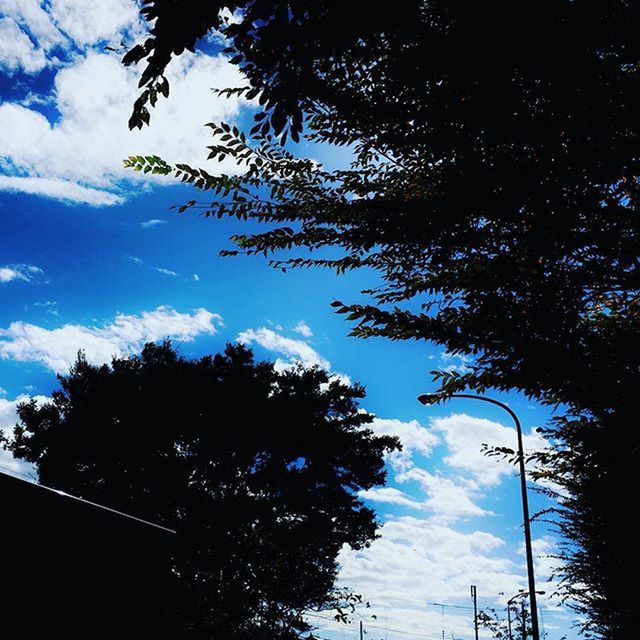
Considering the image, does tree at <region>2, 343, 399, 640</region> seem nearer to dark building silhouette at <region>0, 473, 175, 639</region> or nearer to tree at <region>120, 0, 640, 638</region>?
dark building silhouette at <region>0, 473, 175, 639</region>

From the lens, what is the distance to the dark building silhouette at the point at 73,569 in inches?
248

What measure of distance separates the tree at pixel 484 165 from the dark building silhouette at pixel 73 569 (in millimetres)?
5584

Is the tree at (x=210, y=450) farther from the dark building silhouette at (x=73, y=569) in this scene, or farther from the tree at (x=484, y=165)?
the tree at (x=484, y=165)

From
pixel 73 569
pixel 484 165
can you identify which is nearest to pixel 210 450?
pixel 73 569

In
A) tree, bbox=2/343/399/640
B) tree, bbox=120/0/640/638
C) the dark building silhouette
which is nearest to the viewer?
tree, bbox=120/0/640/638

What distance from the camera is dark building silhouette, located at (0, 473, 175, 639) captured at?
630 cm

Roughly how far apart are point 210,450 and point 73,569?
15.0m

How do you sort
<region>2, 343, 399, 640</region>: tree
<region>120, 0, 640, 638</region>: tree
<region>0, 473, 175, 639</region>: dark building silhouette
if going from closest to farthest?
<region>120, 0, 640, 638</region>: tree → <region>0, 473, 175, 639</region>: dark building silhouette → <region>2, 343, 399, 640</region>: tree

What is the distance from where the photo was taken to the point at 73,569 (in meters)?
7.00

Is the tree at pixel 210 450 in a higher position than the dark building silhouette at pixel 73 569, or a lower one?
higher

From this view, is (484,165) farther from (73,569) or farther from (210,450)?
(210,450)

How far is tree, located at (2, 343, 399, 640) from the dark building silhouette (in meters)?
12.0

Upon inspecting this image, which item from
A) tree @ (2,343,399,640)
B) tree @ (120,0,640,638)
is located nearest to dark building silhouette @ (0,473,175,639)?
tree @ (120,0,640,638)

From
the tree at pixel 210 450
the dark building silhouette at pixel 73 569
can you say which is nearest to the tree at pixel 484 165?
the dark building silhouette at pixel 73 569
